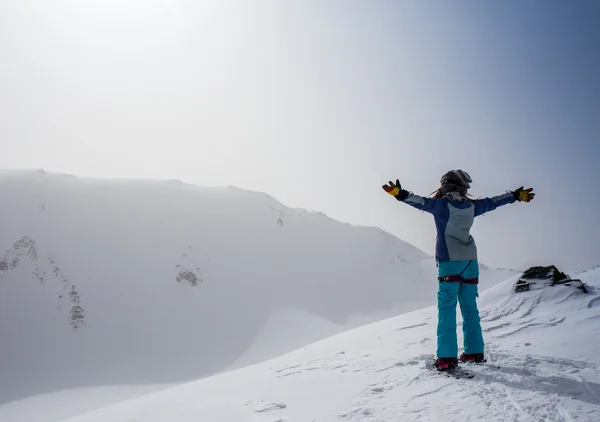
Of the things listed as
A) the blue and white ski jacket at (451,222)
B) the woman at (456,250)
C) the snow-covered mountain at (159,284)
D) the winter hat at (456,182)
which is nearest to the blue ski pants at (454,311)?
the woman at (456,250)

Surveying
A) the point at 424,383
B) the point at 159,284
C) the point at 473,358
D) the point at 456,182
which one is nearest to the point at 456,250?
the point at 456,182

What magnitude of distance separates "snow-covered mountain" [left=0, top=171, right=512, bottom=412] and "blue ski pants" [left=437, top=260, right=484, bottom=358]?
85.9 feet

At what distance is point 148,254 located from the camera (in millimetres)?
36906

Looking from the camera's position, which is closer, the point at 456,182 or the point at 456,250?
the point at 456,250

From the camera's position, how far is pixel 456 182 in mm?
4582

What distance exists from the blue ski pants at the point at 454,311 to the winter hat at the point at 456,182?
0.97 m

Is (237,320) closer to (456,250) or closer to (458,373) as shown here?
(456,250)

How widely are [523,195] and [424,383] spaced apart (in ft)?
9.45

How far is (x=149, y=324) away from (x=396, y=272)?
110 ft

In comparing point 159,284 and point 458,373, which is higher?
point 159,284

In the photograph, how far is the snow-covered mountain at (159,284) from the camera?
1076 inches

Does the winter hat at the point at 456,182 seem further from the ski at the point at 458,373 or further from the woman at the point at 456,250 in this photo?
the ski at the point at 458,373

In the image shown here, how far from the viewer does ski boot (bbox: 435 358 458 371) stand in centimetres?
386

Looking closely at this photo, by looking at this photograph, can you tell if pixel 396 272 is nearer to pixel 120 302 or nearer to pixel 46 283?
pixel 120 302
